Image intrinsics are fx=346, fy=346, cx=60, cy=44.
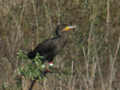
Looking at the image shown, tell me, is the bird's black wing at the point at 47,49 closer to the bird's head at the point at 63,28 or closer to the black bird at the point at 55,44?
the black bird at the point at 55,44

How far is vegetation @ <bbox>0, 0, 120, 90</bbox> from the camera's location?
4.79 metres

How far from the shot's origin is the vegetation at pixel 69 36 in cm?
479

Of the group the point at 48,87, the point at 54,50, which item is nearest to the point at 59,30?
the point at 54,50

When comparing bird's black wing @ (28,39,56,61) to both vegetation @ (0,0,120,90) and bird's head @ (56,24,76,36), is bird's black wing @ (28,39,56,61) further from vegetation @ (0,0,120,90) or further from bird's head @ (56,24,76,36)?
bird's head @ (56,24,76,36)

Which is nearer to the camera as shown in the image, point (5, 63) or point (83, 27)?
point (5, 63)

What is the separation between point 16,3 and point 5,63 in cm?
120

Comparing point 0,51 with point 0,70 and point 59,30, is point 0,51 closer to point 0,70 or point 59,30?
point 0,70

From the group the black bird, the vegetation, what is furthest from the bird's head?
the vegetation

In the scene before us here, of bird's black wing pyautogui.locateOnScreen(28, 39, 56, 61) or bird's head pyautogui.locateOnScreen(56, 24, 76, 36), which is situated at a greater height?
bird's head pyautogui.locateOnScreen(56, 24, 76, 36)

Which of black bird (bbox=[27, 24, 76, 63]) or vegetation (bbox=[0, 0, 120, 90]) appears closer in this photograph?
vegetation (bbox=[0, 0, 120, 90])

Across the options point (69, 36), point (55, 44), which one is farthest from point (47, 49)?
point (69, 36)

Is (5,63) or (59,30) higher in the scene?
(59,30)

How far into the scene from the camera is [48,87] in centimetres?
472

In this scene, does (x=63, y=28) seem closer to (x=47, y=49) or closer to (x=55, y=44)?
(x=55, y=44)
